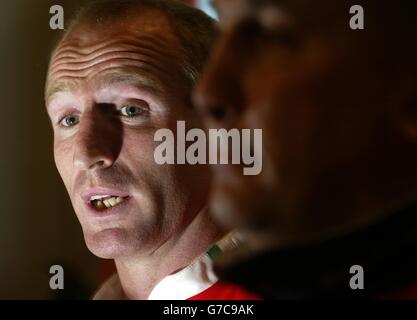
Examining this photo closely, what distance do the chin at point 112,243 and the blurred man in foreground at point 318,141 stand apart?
29cm

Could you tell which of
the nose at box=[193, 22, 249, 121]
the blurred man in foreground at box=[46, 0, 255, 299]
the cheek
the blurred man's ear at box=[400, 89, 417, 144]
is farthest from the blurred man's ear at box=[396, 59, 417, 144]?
the cheek

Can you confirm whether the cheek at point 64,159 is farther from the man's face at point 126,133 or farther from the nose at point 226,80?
the nose at point 226,80

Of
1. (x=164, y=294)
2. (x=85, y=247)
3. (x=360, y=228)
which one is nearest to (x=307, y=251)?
(x=360, y=228)

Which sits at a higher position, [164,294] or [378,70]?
[378,70]

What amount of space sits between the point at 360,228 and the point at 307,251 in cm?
4

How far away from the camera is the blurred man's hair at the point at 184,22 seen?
0.81m

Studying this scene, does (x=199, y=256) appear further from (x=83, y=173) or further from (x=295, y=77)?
(x=295, y=77)

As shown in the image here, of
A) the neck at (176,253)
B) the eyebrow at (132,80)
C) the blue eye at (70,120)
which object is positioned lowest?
the neck at (176,253)

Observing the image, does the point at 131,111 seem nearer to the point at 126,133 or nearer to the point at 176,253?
the point at 126,133

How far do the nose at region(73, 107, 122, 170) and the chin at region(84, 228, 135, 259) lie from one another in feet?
0.22

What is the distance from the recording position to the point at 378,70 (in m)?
0.50

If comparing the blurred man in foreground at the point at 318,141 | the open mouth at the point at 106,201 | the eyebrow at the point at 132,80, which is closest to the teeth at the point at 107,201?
the open mouth at the point at 106,201
